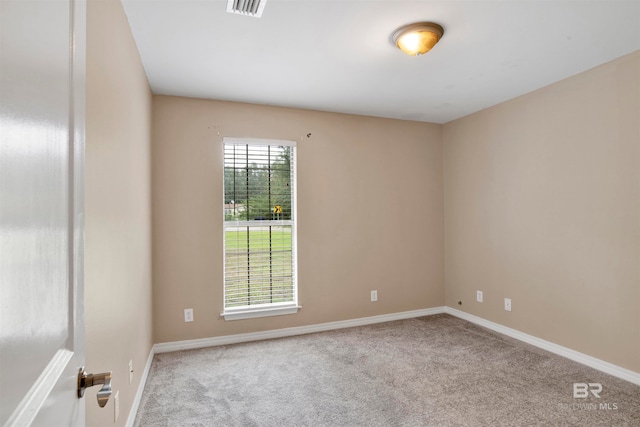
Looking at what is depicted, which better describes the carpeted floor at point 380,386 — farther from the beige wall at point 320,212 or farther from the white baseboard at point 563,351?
the beige wall at point 320,212

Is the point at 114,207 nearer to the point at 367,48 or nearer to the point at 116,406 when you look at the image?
the point at 116,406

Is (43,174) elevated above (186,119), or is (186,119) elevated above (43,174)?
(186,119)

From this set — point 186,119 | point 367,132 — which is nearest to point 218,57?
point 186,119

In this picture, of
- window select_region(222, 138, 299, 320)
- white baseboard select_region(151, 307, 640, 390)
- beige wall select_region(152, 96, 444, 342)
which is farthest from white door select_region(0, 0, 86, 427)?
window select_region(222, 138, 299, 320)

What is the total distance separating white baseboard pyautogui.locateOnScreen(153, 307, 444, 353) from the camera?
11.0ft

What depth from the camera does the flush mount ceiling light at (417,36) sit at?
2203 millimetres

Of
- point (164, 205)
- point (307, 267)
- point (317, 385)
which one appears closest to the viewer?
point (317, 385)

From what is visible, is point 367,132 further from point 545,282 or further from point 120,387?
point 120,387

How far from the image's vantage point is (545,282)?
3252 millimetres

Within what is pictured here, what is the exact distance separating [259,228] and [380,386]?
1.96m

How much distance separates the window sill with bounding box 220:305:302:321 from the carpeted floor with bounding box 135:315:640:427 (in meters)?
0.28

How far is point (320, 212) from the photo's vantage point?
3.91m

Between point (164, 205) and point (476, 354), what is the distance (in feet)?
10.6

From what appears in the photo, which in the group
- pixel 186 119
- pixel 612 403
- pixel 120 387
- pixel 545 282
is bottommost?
pixel 612 403
